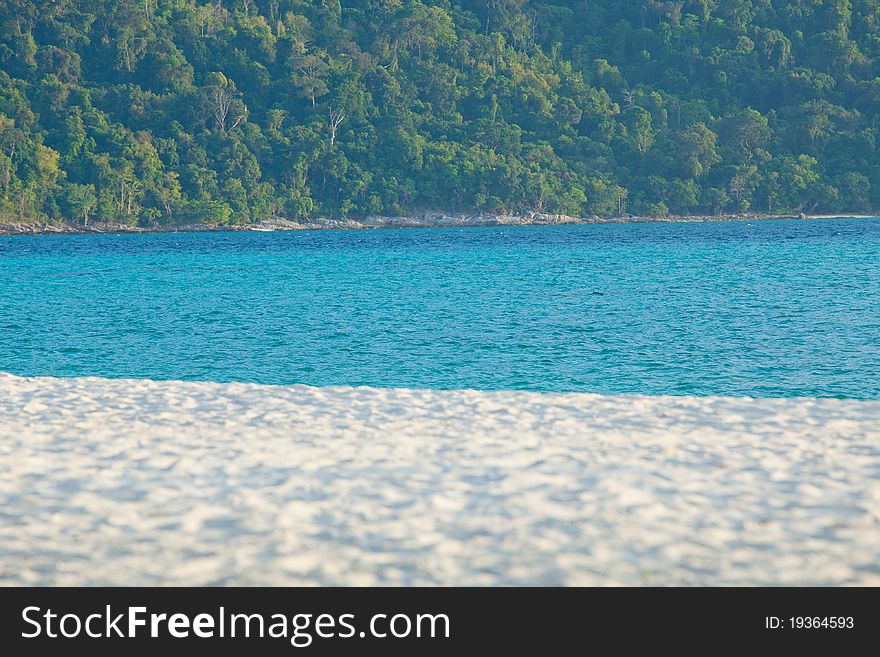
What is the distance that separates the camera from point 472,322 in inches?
1232

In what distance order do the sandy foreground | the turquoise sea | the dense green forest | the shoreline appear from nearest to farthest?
1. the sandy foreground
2. the turquoise sea
3. the shoreline
4. the dense green forest

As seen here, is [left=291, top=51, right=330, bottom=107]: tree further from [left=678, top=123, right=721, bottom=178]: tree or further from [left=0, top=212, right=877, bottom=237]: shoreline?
[left=678, top=123, right=721, bottom=178]: tree

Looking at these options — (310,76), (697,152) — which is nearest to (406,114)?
(310,76)

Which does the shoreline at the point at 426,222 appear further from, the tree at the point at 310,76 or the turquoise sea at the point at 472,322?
the turquoise sea at the point at 472,322

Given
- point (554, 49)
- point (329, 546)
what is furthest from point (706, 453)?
point (554, 49)

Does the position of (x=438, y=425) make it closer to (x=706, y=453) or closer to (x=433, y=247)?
(x=706, y=453)

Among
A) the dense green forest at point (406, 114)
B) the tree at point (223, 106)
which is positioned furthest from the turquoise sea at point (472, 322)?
the tree at point (223, 106)

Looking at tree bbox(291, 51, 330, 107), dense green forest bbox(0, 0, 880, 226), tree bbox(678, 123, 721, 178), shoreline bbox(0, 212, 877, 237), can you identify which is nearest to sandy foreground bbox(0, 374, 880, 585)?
shoreline bbox(0, 212, 877, 237)

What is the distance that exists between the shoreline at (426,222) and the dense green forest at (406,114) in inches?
50.3

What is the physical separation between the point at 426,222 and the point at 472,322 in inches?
4173

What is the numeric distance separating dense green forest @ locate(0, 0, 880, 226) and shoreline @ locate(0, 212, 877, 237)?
1278 millimetres

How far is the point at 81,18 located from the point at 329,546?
154m

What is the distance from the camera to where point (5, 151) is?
4724 inches

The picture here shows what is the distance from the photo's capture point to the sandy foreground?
19.7 feet
